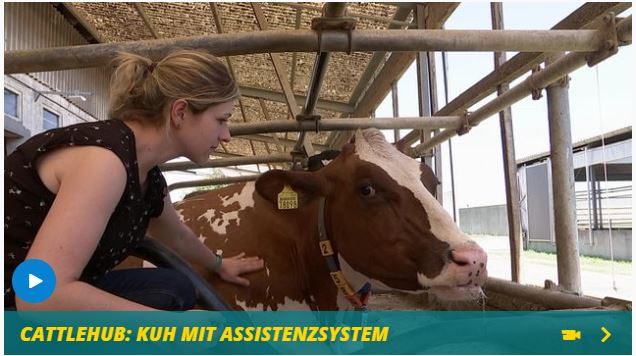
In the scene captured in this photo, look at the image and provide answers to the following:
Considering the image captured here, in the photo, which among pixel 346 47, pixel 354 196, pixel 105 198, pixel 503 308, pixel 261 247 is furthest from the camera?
pixel 503 308

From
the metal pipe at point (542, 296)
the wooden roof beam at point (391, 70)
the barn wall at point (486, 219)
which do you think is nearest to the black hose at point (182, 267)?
the metal pipe at point (542, 296)

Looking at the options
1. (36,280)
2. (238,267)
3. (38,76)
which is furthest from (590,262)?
(38,76)

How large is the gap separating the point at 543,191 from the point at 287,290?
3555 millimetres

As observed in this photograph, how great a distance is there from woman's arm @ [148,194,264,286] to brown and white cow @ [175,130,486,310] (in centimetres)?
6

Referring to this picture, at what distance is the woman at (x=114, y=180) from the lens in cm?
99

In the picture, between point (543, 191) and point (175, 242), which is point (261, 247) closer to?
point (175, 242)

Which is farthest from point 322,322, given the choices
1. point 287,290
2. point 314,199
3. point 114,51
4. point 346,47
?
point 114,51

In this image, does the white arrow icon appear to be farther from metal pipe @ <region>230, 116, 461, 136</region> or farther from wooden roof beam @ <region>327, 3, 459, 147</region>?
wooden roof beam @ <region>327, 3, 459, 147</region>

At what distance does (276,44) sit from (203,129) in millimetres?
736

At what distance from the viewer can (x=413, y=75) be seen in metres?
6.52

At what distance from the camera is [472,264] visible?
1.75 m

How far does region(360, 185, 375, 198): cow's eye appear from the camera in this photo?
83.5 inches

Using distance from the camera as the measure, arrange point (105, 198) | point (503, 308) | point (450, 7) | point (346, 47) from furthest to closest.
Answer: point (450, 7) < point (503, 308) < point (346, 47) < point (105, 198)

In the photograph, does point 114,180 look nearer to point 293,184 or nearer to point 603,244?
point 293,184
